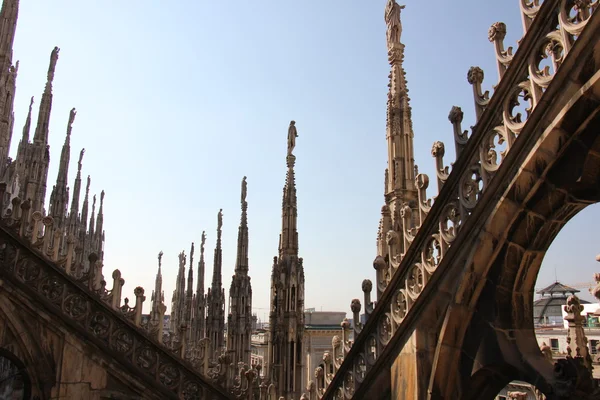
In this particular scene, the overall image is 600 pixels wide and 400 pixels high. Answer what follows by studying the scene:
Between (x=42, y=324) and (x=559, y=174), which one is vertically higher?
(x=559, y=174)

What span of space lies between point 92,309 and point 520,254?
619cm

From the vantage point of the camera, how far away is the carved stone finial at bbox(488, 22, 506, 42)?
15.9ft

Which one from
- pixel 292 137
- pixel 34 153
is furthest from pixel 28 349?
pixel 34 153

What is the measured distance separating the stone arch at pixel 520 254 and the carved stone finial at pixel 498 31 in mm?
1123

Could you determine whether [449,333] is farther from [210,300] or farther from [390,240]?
[210,300]

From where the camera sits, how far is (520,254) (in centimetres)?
476

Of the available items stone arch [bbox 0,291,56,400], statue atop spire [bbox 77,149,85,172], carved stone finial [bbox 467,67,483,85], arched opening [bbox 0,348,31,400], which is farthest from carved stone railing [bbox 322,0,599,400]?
statue atop spire [bbox 77,149,85,172]

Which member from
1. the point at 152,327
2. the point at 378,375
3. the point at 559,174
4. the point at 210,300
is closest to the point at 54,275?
the point at 152,327

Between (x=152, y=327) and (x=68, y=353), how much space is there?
126 cm

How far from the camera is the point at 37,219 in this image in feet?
26.4

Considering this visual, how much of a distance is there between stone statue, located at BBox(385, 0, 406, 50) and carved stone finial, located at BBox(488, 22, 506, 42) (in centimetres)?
639

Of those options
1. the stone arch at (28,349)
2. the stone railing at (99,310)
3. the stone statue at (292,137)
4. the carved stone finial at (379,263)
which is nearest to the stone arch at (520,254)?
the carved stone finial at (379,263)

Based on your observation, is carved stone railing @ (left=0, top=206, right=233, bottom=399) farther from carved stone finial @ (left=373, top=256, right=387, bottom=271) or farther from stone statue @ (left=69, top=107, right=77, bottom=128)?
stone statue @ (left=69, top=107, right=77, bottom=128)

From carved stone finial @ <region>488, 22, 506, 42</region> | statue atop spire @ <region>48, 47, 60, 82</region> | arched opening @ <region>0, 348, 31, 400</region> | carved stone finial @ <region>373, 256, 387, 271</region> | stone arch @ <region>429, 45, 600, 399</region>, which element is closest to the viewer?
stone arch @ <region>429, 45, 600, 399</region>
